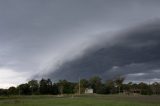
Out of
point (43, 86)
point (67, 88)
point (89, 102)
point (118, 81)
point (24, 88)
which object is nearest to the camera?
point (89, 102)

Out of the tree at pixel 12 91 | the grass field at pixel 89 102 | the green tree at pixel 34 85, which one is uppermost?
the green tree at pixel 34 85

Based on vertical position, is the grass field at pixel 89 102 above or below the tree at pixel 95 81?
below

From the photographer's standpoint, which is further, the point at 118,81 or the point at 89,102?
the point at 118,81

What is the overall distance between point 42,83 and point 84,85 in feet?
105

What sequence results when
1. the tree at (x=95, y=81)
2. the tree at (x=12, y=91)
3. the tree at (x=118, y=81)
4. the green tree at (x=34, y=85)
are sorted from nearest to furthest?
the tree at (x=12, y=91)
the green tree at (x=34, y=85)
the tree at (x=118, y=81)
the tree at (x=95, y=81)

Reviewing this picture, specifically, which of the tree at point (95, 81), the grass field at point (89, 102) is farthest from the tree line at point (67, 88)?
the grass field at point (89, 102)

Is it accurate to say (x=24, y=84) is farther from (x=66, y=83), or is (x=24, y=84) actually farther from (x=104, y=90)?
(x=104, y=90)

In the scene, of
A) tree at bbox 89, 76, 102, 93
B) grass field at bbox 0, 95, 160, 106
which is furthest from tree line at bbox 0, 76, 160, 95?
grass field at bbox 0, 95, 160, 106

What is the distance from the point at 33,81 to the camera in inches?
6826

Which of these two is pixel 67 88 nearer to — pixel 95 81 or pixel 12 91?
pixel 95 81

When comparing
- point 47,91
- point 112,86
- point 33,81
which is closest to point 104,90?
point 112,86

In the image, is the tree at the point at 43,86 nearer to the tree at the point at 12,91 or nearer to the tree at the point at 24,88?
the tree at the point at 24,88

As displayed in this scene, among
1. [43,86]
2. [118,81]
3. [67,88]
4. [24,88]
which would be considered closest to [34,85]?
[43,86]

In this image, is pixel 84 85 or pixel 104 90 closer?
pixel 104 90
